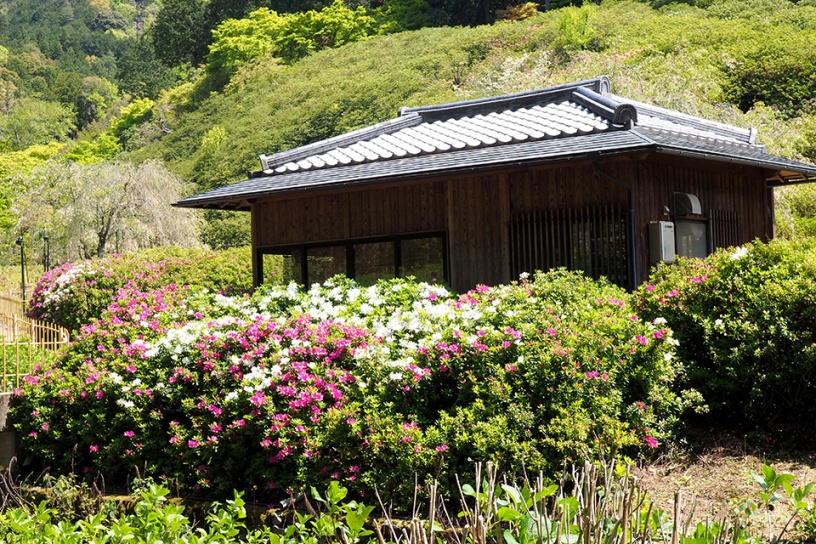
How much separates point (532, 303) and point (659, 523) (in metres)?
4.19

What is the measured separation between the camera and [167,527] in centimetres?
512

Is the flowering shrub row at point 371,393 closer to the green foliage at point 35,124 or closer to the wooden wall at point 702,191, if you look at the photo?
the wooden wall at point 702,191

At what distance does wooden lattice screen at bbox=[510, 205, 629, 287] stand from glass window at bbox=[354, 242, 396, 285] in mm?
1810

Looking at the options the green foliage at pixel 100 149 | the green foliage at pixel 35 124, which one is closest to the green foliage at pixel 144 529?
the green foliage at pixel 100 149

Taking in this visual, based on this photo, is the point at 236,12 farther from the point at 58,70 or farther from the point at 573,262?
the point at 573,262

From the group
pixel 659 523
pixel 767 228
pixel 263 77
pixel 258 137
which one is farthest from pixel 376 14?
pixel 659 523

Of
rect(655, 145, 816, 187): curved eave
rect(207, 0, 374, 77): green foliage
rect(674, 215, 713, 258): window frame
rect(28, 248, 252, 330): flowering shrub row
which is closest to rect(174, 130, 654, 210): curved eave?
rect(655, 145, 816, 187): curved eave

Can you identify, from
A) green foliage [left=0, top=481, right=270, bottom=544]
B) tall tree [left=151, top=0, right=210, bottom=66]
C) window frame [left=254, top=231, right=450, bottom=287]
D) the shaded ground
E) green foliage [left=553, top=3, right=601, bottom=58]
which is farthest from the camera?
tall tree [left=151, top=0, right=210, bottom=66]

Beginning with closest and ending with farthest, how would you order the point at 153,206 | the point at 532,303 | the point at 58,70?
the point at 532,303, the point at 153,206, the point at 58,70

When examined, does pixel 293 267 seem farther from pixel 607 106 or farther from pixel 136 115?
pixel 136 115

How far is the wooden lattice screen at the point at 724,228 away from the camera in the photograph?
12.6 metres

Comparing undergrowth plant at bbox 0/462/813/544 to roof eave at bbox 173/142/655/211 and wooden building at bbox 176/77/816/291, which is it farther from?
wooden building at bbox 176/77/816/291

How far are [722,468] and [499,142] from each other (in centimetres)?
659

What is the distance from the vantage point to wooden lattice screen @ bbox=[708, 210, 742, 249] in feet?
41.5
